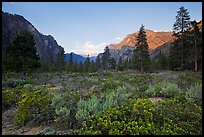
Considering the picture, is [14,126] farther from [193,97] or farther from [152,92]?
[193,97]

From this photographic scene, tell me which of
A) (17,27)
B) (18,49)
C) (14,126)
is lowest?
(14,126)

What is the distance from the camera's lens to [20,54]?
2386 centimetres

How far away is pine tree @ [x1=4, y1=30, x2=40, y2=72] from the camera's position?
2327cm

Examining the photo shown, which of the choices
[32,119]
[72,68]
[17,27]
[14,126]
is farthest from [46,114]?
[17,27]

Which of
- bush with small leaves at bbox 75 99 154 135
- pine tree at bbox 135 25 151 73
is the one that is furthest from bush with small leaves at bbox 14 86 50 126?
pine tree at bbox 135 25 151 73

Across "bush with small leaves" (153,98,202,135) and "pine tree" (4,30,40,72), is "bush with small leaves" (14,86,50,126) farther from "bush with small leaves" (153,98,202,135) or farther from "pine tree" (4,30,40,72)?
"pine tree" (4,30,40,72)

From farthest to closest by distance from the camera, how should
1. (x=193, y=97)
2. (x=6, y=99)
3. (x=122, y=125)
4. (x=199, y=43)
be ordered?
(x=199, y=43), (x=6, y=99), (x=193, y=97), (x=122, y=125)

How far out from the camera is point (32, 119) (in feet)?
20.2

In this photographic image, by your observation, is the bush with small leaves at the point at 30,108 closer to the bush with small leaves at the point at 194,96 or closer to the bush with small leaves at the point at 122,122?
the bush with small leaves at the point at 122,122

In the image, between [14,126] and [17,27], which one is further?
[17,27]

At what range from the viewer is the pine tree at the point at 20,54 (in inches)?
916

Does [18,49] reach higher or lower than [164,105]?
higher

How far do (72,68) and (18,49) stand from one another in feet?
118

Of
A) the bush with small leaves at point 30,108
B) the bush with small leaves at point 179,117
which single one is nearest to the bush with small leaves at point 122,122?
the bush with small leaves at point 179,117
